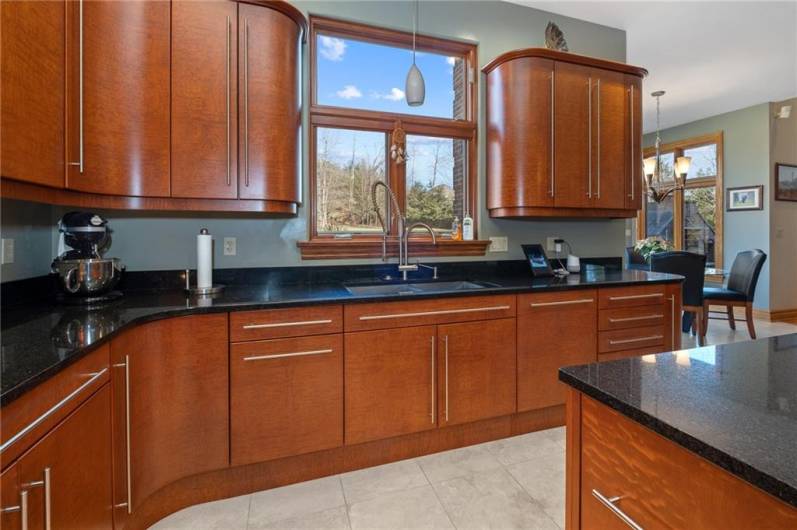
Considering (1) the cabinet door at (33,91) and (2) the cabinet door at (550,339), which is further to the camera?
(2) the cabinet door at (550,339)

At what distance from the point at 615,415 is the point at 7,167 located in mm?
1774

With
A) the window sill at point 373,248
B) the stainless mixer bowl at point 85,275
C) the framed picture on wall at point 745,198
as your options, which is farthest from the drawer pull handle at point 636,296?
the framed picture on wall at point 745,198

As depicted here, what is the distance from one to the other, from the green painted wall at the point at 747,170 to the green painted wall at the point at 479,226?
11.1ft

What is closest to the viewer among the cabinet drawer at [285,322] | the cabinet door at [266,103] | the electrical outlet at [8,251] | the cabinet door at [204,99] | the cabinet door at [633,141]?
the electrical outlet at [8,251]

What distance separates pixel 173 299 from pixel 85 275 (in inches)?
13.7

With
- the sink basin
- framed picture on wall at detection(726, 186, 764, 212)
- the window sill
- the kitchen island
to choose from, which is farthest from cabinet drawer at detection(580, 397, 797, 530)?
framed picture on wall at detection(726, 186, 764, 212)

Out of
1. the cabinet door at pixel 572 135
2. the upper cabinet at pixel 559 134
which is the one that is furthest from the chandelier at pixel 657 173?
the cabinet door at pixel 572 135

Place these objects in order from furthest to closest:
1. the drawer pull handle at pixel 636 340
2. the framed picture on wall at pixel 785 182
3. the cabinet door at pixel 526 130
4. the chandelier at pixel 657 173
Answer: the framed picture on wall at pixel 785 182
the chandelier at pixel 657 173
the cabinet door at pixel 526 130
the drawer pull handle at pixel 636 340

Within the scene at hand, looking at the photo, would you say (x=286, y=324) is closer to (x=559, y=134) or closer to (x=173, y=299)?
(x=173, y=299)

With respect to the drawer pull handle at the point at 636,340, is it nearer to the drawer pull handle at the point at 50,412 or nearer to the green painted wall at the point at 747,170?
A: the drawer pull handle at the point at 50,412

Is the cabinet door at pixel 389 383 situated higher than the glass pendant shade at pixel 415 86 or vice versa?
the glass pendant shade at pixel 415 86

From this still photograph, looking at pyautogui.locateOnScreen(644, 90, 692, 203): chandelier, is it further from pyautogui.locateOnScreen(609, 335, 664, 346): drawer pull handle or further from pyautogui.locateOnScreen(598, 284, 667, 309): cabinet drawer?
pyautogui.locateOnScreen(609, 335, 664, 346): drawer pull handle

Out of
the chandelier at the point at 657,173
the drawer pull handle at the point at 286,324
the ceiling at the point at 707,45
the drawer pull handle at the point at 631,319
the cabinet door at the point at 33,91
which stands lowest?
the drawer pull handle at the point at 631,319

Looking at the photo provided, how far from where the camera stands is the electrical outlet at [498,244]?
2893 mm
